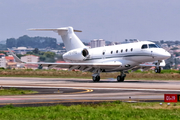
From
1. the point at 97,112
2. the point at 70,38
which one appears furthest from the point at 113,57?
the point at 97,112

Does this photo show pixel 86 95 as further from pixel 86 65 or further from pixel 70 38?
pixel 70 38

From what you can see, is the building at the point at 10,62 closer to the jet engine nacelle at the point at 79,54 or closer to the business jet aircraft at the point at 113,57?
the jet engine nacelle at the point at 79,54

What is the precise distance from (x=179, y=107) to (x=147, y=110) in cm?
214

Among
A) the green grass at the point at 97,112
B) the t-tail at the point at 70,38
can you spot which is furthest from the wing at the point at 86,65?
the green grass at the point at 97,112

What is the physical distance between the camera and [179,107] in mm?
18031

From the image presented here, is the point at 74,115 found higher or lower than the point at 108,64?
lower

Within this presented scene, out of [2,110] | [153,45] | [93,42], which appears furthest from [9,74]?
[93,42]

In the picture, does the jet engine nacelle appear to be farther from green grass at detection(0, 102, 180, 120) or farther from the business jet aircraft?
green grass at detection(0, 102, 180, 120)

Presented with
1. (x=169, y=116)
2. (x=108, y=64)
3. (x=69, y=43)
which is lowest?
(x=169, y=116)

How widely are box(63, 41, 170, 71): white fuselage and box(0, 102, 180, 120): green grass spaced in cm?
2061

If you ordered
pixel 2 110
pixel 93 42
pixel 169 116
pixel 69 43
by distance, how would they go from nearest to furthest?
1. pixel 169 116
2. pixel 2 110
3. pixel 69 43
4. pixel 93 42

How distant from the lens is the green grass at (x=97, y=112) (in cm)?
1468

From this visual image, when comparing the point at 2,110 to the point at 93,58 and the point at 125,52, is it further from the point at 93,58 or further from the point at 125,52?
the point at 93,58

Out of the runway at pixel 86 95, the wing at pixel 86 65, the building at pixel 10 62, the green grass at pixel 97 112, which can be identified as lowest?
the green grass at pixel 97 112
